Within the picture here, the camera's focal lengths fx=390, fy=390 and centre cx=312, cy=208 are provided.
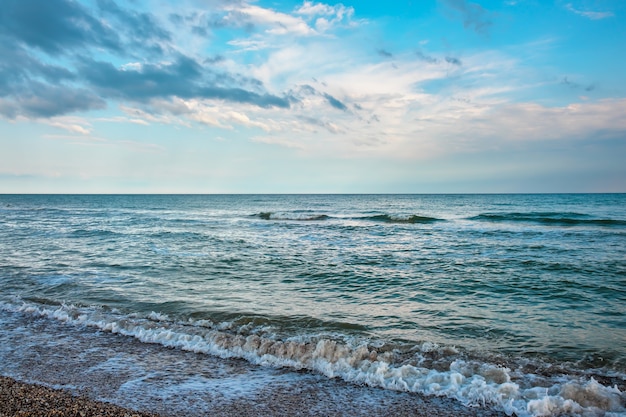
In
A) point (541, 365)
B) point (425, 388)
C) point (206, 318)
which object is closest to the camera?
point (425, 388)

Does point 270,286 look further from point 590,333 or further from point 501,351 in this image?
point 590,333

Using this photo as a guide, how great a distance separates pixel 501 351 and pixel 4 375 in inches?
309

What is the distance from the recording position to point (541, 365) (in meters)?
6.20

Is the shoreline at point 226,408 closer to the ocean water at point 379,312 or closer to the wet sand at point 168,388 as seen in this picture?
the wet sand at point 168,388

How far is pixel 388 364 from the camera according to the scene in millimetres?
6129

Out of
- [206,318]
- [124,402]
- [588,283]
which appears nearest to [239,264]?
[206,318]

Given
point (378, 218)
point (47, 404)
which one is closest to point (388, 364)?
point (47, 404)

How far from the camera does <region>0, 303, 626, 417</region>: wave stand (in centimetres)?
501

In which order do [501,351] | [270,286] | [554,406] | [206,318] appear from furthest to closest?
[270,286] → [206,318] → [501,351] → [554,406]

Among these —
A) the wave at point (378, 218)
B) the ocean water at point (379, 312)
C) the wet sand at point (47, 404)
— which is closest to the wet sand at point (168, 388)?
the wet sand at point (47, 404)

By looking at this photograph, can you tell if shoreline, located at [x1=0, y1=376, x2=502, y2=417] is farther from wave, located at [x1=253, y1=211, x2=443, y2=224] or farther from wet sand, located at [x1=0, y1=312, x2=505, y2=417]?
wave, located at [x1=253, y1=211, x2=443, y2=224]

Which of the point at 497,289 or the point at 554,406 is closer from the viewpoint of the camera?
the point at 554,406

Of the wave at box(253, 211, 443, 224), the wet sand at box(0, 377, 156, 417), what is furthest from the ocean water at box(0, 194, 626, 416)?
the wave at box(253, 211, 443, 224)

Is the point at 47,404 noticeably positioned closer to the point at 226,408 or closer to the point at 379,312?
the point at 226,408
